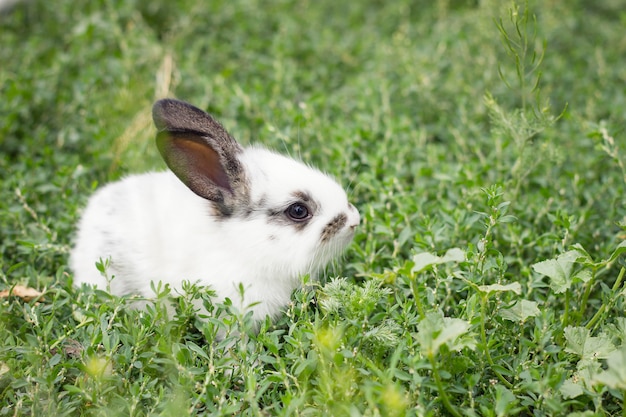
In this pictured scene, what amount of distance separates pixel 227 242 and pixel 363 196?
3.87 ft

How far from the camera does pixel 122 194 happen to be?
3.93 meters

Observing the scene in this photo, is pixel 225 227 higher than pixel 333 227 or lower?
lower

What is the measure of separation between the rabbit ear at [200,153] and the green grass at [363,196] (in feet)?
2.04

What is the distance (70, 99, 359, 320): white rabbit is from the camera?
350 centimetres

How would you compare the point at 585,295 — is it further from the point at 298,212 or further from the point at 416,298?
the point at 298,212

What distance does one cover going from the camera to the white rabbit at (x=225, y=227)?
11.5 ft

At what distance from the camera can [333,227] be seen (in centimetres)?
358

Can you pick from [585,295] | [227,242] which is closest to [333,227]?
[227,242]

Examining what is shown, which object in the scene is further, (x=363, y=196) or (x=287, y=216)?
(x=363, y=196)

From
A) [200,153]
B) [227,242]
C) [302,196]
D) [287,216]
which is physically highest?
[200,153]

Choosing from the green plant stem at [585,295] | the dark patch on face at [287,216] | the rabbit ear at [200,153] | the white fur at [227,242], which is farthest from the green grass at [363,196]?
the rabbit ear at [200,153]

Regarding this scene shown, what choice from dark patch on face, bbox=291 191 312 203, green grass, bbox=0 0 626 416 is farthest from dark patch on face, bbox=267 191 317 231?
green grass, bbox=0 0 626 416


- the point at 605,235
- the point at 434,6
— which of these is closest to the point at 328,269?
the point at 605,235

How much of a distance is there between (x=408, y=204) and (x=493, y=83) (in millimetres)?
1914
